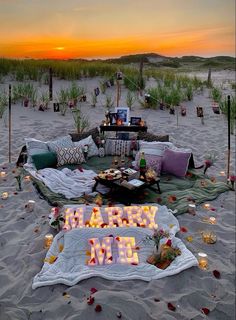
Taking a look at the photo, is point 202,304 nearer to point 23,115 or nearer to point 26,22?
point 26,22

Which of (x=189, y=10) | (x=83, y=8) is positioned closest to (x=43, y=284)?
(x=189, y=10)

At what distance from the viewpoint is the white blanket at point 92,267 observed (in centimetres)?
311

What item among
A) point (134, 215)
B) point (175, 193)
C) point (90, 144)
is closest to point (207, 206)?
point (175, 193)

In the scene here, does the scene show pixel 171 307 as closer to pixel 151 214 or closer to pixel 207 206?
pixel 151 214

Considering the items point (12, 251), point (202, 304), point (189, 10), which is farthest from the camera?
point (12, 251)

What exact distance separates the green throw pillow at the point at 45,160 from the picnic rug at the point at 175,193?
40cm

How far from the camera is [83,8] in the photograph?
394 centimetres

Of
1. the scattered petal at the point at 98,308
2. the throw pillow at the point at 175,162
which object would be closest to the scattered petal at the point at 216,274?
the scattered petal at the point at 98,308

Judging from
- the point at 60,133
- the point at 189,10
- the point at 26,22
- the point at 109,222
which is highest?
the point at 26,22

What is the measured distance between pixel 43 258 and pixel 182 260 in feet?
4.36

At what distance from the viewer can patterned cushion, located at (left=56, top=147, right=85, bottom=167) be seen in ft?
18.9

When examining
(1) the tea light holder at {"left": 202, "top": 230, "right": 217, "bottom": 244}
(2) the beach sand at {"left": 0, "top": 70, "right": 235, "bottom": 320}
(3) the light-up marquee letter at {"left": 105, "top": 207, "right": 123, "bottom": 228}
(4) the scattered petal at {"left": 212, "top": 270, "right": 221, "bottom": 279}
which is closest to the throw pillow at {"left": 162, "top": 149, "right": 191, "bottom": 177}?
(2) the beach sand at {"left": 0, "top": 70, "right": 235, "bottom": 320}

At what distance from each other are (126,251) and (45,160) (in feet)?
8.68

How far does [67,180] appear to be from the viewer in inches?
206
